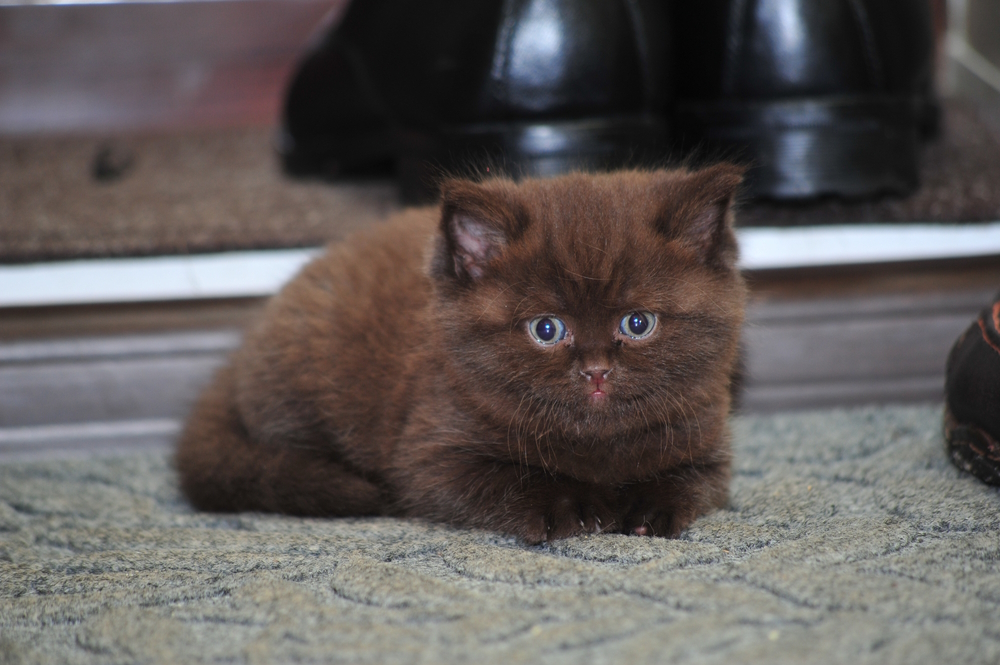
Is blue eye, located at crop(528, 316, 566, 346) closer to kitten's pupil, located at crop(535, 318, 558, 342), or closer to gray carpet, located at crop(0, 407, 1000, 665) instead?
kitten's pupil, located at crop(535, 318, 558, 342)

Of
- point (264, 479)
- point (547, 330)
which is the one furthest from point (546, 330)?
point (264, 479)

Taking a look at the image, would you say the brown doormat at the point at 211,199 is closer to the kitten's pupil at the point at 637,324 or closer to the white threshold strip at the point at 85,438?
the white threshold strip at the point at 85,438

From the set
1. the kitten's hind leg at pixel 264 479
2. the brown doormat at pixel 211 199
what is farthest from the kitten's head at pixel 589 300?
the brown doormat at pixel 211 199

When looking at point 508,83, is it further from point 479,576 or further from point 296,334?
point 479,576

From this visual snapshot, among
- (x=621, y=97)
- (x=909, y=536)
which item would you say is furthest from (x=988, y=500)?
(x=621, y=97)

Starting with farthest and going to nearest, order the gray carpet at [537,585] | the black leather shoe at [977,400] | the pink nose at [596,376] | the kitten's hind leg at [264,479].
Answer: the kitten's hind leg at [264,479]
the black leather shoe at [977,400]
the pink nose at [596,376]
the gray carpet at [537,585]

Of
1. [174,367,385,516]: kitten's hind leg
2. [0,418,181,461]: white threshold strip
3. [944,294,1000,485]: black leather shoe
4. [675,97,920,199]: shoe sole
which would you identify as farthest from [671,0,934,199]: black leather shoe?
[0,418,181,461]: white threshold strip
